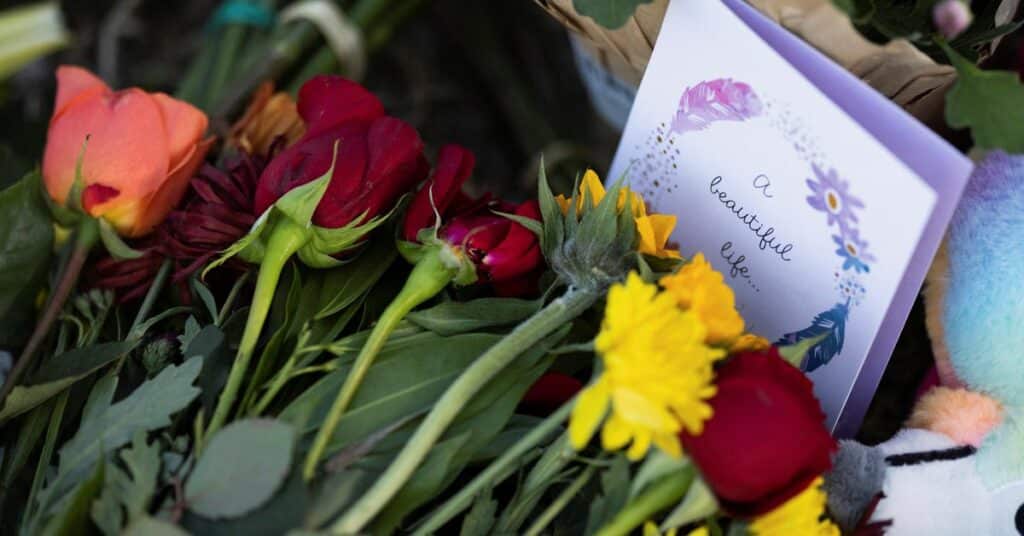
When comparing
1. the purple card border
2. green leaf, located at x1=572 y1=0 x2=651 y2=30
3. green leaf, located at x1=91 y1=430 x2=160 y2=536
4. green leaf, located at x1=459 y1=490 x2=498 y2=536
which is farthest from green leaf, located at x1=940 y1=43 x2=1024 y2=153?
green leaf, located at x1=91 y1=430 x2=160 y2=536

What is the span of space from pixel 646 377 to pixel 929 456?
0.21m

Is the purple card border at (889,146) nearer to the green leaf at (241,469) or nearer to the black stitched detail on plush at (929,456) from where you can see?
the black stitched detail on plush at (929,456)

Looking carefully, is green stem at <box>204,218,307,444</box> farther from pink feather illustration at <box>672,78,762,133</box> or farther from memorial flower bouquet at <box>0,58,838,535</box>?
pink feather illustration at <box>672,78,762,133</box>

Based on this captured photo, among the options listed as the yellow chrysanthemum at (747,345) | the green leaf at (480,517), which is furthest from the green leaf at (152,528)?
the yellow chrysanthemum at (747,345)

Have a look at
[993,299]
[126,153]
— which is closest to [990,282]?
[993,299]

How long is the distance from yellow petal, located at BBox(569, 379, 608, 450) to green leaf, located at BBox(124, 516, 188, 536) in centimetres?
14

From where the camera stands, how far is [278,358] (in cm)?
46

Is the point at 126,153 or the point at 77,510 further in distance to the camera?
the point at 126,153

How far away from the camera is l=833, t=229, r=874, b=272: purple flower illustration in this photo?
406 mm

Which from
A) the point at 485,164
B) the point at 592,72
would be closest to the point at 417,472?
the point at 592,72

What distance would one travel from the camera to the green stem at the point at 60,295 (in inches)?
18.4

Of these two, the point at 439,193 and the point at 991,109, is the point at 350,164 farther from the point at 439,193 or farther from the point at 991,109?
the point at 991,109

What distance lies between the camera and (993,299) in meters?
0.46

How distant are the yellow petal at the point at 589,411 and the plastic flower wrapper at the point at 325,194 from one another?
15 centimetres
